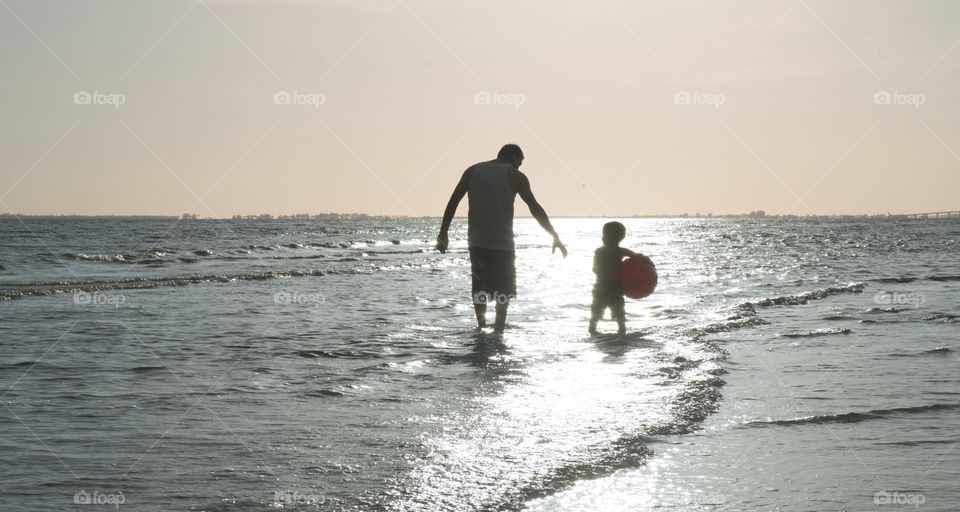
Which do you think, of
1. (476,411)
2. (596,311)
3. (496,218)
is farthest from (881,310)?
(476,411)

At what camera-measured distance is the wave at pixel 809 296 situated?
14732 mm

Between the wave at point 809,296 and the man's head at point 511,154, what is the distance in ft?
21.0

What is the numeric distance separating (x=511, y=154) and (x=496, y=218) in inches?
27.8

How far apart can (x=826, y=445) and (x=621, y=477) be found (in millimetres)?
1389

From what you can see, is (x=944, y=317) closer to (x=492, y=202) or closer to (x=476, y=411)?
(x=492, y=202)

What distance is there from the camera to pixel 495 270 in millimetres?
9859

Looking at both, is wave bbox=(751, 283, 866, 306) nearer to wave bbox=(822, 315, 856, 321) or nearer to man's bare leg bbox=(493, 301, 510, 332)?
wave bbox=(822, 315, 856, 321)

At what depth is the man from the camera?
9719 mm

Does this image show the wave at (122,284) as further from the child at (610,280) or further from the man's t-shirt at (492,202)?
the child at (610,280)

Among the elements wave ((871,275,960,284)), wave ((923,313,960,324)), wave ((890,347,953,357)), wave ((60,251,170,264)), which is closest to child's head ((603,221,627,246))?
wave ((890,347,953,357))

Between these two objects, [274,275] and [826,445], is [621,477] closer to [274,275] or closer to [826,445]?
[826,445]

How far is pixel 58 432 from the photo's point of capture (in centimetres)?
512

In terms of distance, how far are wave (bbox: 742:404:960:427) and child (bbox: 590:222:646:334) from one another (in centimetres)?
425

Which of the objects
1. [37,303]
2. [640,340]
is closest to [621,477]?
[640,340]
